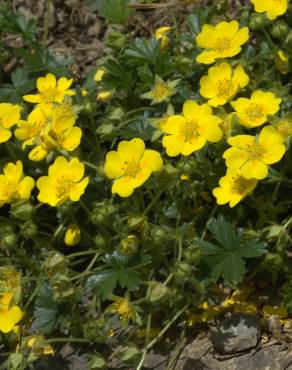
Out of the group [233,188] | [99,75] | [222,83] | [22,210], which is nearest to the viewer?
[233,188]

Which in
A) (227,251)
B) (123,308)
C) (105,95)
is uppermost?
(105,95)

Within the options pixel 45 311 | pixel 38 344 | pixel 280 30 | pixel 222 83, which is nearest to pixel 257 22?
pixel 280 30

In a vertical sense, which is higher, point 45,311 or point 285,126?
point 285,126

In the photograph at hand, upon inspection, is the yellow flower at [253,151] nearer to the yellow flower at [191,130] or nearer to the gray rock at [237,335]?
the yellow flower at [191,130]

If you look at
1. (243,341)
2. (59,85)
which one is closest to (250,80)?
(59,85)

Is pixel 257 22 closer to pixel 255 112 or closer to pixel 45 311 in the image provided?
pixel 255 112

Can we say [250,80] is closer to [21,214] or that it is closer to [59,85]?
[59,85]

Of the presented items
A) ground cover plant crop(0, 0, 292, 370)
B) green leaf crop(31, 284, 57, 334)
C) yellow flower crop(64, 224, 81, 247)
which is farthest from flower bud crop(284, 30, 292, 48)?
green leaf crop(31, 284, 57, 334)
